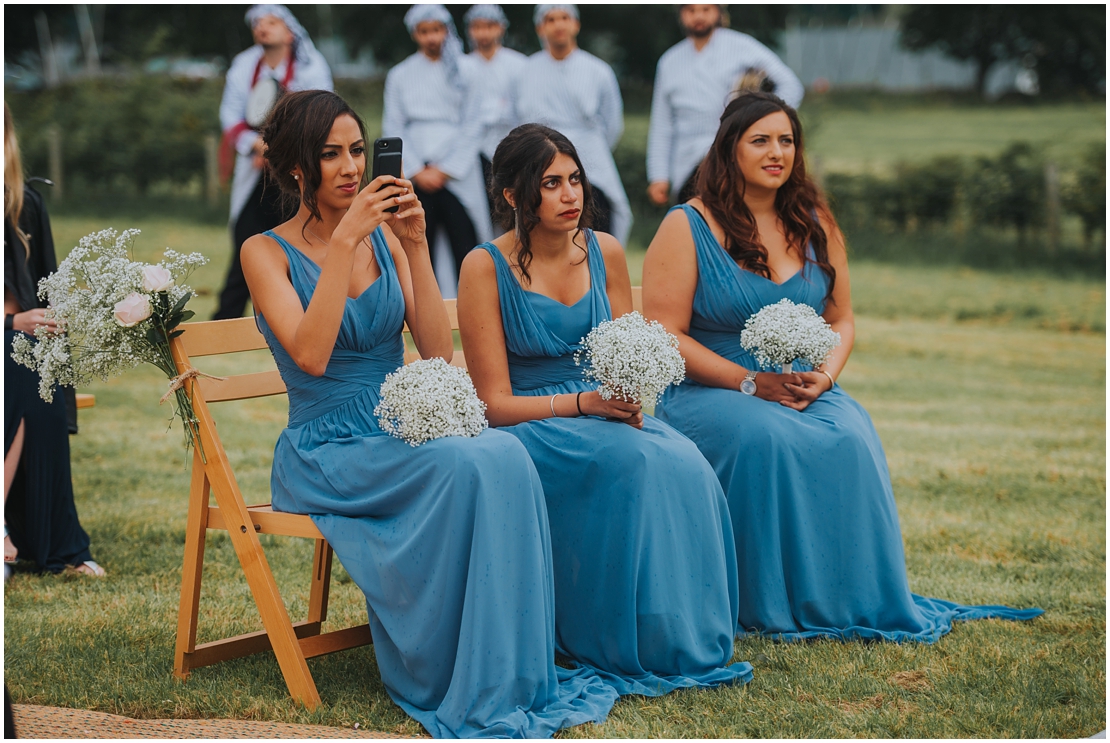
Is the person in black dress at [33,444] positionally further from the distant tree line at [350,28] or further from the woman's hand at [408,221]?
the distant tree line at [350,28]

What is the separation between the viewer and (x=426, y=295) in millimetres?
3924

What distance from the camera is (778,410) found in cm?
443

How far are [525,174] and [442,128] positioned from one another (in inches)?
212

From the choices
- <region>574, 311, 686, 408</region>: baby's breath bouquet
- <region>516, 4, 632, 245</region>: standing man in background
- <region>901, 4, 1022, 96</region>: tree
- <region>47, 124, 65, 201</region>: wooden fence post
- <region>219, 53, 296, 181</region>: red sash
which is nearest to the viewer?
<region>574, 311, 686, 408</region>: baby's breath bouquet

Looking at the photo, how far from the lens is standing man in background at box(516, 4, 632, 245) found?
9250mm

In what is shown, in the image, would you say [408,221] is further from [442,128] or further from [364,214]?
[442,128]

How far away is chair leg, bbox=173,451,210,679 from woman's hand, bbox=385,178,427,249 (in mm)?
1013

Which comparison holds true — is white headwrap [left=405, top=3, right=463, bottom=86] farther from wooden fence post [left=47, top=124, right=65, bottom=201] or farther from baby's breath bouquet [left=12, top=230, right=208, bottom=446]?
wooden fence post [left=47, top=124, right=65, bottom=201]

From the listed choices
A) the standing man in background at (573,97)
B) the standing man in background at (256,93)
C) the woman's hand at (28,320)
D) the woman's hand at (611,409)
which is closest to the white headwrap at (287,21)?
the standing man in background at (256,93)

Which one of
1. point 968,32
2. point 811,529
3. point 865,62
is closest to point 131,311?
point 811,529

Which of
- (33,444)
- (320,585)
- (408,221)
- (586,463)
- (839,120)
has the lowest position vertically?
(320,585)

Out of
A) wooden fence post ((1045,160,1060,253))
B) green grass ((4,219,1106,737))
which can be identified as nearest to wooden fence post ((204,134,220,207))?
green grass ((4,219,1106,737))

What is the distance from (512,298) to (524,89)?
5828 millimetres

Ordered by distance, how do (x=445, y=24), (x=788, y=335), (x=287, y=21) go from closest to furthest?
1. (x=788, y=335)
2. (x=287, y=21)
3. (x=445, y=24)
